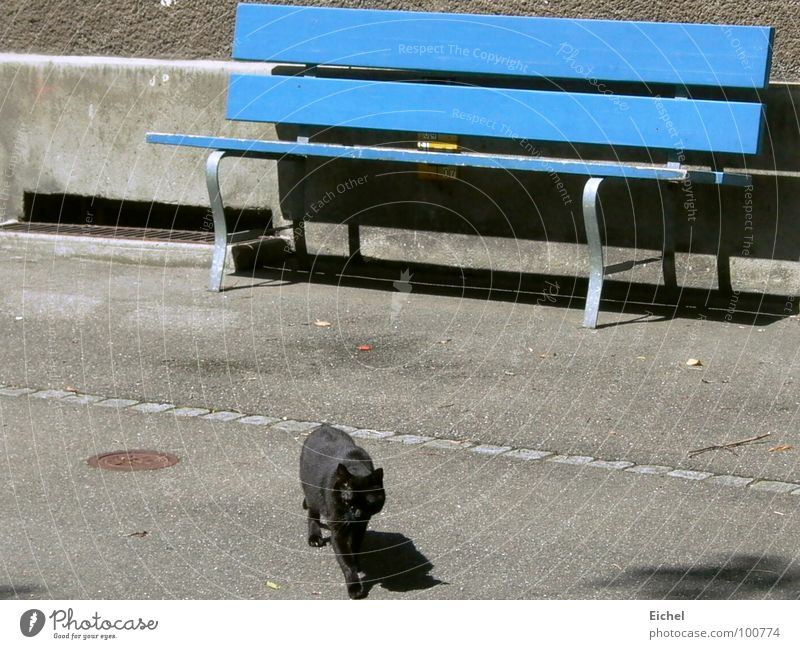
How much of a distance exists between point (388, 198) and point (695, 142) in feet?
6.58

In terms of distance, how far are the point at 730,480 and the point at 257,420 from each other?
1.79 metres

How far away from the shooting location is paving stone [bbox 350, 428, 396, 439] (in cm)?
467

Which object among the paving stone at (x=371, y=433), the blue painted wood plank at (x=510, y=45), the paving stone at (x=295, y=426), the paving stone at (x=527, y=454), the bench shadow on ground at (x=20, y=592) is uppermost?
the blue painted wood plank at (x=510, y=45)

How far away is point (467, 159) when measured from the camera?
6.49 m

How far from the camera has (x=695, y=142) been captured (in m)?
6.36

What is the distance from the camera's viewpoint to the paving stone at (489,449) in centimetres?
451

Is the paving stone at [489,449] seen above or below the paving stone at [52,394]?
above

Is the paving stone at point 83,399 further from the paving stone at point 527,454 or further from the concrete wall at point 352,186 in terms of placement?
the concrete wall at point 352,186

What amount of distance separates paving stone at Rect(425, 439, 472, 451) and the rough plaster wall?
11.3 feet

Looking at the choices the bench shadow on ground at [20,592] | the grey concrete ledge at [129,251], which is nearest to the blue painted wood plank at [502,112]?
the grey concrete ledge at [129,251]

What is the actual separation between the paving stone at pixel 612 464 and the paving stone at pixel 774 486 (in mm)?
437

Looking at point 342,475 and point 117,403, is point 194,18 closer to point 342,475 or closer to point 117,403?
point 117,403
